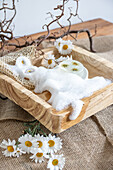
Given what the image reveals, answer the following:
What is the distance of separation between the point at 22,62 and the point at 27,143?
0.28m

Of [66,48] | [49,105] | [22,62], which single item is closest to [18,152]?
[49,105]

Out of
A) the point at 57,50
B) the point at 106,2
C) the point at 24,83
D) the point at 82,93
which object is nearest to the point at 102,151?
the point at 82,93

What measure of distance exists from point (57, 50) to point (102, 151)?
0.40 metres

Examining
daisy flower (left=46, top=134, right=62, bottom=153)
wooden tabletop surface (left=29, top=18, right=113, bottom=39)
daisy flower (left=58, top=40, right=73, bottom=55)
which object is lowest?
Answer: daisy flower (left=46, top=134, right=62, bottom=153)

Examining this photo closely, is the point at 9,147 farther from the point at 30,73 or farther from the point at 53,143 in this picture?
the point at 30,73

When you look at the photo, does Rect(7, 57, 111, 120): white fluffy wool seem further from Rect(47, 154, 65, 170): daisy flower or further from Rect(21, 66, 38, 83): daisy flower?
Rect(47, 154, 65, 170): daisy flower

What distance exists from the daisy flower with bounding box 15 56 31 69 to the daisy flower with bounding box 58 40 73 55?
13 centimetres

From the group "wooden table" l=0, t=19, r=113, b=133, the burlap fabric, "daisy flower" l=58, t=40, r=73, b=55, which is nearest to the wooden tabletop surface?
"daisy flower" l=58, t=40, r=73, b=55

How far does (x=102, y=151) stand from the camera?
0.71 m

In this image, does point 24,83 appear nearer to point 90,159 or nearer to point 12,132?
point 12,132

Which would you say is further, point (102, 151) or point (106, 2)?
point (106, 2)

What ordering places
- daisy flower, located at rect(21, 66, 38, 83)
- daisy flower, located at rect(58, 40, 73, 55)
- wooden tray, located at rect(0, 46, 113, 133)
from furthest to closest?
daisy flower, located at rect(58, 40, 73, 55) → daisy flower, located at rect(21, 66, 38, 83) → wooden tray, located at rect(0, 46, 113, 133)

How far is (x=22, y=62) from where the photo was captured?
857 millimetres

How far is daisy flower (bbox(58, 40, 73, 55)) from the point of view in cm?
92
